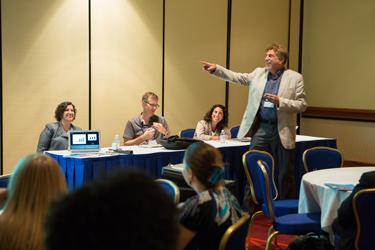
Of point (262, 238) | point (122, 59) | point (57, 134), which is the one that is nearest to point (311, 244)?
point (262, 238)

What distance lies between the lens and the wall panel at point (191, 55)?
6613 mm

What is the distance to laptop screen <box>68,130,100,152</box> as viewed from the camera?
12.6ft

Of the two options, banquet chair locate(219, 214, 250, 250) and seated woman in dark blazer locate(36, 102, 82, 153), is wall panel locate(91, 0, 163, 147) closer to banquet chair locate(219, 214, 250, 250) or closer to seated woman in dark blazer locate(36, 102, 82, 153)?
seated woman in dark blazer locate(36, 102, 82, 153)

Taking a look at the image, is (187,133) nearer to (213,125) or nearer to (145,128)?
(213,125)

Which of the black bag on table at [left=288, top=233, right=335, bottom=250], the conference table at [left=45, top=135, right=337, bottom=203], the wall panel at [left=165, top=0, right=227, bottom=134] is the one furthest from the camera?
the wall panel at [left=165, top=0, right=227, bottom=134]

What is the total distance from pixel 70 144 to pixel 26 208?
2487 mm

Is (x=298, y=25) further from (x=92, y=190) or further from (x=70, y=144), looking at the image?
(x=92, y=190)

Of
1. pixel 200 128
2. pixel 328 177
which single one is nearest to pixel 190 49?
pixel 200 128

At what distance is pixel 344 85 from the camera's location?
7383 mm

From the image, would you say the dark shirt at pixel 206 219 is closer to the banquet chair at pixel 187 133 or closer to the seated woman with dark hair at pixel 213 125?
the seated woman with dark hair at pixel 213 125

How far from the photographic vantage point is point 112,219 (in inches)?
25.2

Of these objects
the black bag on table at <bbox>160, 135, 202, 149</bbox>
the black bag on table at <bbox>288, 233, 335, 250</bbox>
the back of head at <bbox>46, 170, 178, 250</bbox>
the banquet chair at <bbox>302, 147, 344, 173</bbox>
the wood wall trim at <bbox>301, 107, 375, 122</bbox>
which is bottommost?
the black bag on table at <bbox>288, 233, 335, 250</bbox>

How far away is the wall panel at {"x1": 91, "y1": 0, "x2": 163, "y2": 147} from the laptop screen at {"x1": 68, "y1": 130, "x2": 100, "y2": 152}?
2164mm

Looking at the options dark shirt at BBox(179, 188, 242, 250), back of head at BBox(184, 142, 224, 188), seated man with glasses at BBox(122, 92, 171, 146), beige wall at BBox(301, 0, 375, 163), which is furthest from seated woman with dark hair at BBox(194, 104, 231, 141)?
dark shirt at BBox(179, 188, 242, 250)
